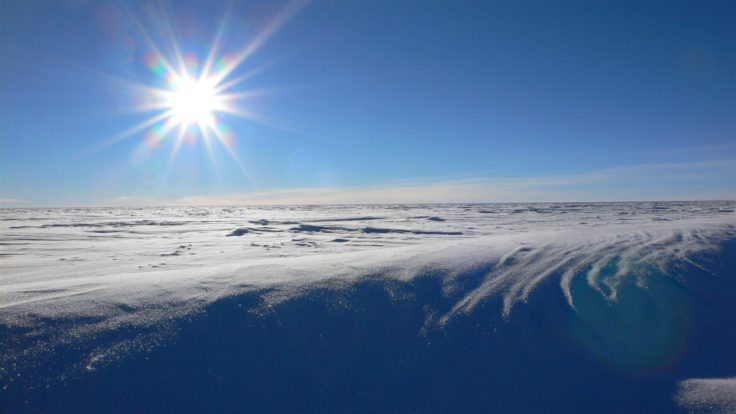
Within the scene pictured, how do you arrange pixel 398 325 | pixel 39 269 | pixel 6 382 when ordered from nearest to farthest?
pixel 6 382, pixel 398 325, pixel 39 269

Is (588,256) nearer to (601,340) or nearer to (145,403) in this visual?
(601,340)

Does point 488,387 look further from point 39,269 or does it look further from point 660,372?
point 39,269

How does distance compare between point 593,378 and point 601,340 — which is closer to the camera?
point 593,378

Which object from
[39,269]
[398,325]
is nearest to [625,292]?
[398,325]

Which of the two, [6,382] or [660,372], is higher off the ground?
[6,382]

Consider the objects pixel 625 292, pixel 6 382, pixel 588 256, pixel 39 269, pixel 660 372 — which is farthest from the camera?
pixel 588 256

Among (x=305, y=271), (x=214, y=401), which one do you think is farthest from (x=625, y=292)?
(x=214, y=401)

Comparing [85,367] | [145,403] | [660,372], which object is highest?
[85,367]

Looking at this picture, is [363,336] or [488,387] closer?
[488,387]

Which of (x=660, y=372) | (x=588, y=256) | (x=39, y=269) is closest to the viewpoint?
(x=660, y=372)
